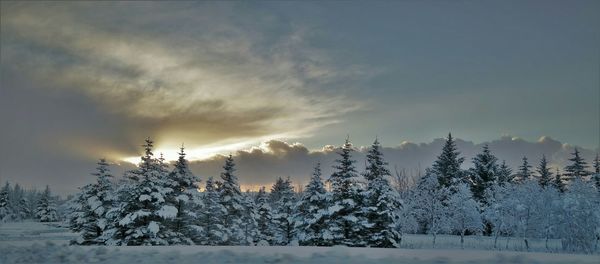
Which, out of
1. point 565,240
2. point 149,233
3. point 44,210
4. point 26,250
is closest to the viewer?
point 26,250

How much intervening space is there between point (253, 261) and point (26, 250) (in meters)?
5.72

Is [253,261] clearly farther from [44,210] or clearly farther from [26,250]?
[44,210]

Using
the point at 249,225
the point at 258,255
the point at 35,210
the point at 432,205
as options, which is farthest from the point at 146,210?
the point at 35,210

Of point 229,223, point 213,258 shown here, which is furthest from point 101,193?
point 213,258

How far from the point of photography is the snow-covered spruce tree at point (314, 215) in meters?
40.4

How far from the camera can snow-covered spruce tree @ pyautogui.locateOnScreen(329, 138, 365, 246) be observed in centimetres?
3959

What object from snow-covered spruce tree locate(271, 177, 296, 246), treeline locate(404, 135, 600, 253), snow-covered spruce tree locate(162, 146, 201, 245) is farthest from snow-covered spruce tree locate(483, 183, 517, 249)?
snow-covered spruce tree locate(162, 146, 201, 245)

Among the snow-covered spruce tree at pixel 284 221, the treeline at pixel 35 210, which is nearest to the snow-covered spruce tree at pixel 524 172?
the snow-covered spruce tree at pixel 284 221

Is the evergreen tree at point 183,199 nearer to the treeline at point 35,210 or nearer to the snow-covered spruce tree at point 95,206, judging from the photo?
the snow-covered spruce tree at point 95,206

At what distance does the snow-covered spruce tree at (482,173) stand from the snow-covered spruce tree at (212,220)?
129 ft

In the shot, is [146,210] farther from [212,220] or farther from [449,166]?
[449,166]

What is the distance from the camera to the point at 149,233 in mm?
32750

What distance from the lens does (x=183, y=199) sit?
119 feet

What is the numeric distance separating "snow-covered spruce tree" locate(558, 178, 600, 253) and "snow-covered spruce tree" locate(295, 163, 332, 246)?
2282 cm
